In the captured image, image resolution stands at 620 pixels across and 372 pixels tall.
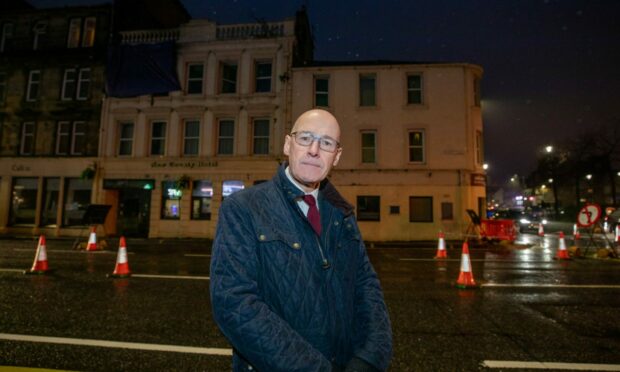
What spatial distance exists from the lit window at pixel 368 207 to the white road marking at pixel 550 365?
15.7 metres

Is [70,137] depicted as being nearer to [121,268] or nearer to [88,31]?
[88,31]


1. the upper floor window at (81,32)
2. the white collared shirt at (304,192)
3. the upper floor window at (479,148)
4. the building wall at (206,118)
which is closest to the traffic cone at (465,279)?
the white collared shirt at (304,192)

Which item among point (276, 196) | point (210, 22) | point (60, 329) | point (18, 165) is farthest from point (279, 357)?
point (18, 165)

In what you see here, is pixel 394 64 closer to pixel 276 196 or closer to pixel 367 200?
pixel 367 200

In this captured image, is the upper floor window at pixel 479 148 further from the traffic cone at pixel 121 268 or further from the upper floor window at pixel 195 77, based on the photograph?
the traffic cone at pixel 121 268

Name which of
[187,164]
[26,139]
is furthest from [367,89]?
[26,139]

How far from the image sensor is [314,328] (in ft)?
5.51

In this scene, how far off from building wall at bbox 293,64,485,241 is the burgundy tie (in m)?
17.3

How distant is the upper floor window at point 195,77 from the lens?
21.1 metres

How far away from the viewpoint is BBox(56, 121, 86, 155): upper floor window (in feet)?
70.2

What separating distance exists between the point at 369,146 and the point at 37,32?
912 inches

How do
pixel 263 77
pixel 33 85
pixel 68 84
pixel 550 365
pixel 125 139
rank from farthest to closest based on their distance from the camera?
pixel 33 85 → pixel 68 84 → pixel 125 139 → pixel 263 77 → pixel 550 365

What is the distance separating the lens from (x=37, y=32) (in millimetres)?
22578

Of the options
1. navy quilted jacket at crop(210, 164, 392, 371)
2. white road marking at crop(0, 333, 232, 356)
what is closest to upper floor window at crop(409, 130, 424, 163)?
white road marking at crop(0, 333, 232, 356)
